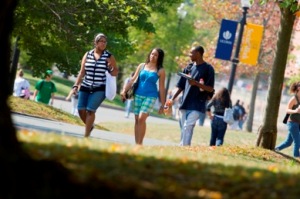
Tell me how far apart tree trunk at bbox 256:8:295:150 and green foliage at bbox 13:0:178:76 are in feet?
24.2

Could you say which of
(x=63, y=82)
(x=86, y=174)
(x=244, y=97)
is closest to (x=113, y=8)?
(x=86, y=174)

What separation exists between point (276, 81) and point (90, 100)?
3.85 meters

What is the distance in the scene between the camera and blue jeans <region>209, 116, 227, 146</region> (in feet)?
60.4

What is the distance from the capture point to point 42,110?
25344 millimetres

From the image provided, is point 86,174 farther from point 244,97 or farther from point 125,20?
point 244,97

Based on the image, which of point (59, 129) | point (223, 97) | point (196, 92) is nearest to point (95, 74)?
point (196, 92)

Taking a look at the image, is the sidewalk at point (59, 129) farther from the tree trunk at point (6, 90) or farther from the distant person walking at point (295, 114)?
the tree trunk at point (6, 90)

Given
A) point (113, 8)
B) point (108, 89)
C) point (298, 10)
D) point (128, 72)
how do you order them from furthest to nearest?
point (128, 72) → point (113, 8) → point (298, 10) → point (108, 89)

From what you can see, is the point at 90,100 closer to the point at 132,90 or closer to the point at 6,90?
the point at 132,90

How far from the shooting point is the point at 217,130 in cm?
1864

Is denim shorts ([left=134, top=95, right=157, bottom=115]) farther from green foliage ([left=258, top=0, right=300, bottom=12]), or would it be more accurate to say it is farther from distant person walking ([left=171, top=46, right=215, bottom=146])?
green foliage ([left=258, top=0, right=300, bottom=12])

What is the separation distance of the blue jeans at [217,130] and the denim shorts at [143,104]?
333 cm

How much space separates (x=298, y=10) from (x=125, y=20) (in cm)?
855

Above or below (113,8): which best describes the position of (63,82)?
below
